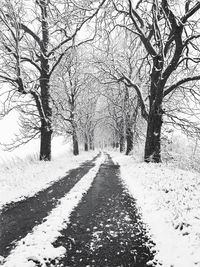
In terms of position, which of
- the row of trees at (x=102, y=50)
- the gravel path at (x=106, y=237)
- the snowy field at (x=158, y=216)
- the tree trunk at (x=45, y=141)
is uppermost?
the row of trees at (x=102, y=50)

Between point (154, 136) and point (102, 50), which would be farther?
point (154, 136)

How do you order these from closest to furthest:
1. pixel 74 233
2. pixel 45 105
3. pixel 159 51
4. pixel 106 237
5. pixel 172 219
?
pixel 106 237
pixel 74 233
pixel 172 219
pixel 159 51
pixel 45 105

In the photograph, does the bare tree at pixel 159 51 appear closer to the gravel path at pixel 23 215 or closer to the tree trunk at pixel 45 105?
the tree trunk at pixel 45 105

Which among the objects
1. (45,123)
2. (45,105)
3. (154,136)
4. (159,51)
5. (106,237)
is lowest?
(106,237)

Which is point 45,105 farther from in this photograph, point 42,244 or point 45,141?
point 42,244

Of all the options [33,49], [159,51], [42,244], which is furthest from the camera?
[33,49]

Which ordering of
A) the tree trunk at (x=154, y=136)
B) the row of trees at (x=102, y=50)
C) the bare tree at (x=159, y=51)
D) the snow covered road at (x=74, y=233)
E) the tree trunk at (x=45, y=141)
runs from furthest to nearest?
1. the tree trunk at (x=45, y=141)
2. the tree trunk at (x=154, y=136)
3. the bare tree at (x=159, y=51)
4. the row of trees at (x=102, y=50)
5. the snow covered road at (x=74, y=233)

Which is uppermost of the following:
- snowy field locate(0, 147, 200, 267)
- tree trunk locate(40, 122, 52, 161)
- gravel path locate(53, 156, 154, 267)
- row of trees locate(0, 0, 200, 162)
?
row of trees locate(0, 0, 200, 162)

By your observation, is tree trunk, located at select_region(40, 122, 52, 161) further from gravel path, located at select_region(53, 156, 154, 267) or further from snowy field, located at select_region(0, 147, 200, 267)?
gravel path, located at select_region(53, 156, 154, 267)

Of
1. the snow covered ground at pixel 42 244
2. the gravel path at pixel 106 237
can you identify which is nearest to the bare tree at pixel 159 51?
the gravel path at pixel 106 237

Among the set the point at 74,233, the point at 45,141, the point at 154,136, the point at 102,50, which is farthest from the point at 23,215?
the point at 45,141

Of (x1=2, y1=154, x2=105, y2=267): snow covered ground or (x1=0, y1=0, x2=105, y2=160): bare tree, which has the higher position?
(x1=0, y1=0, x2=105, y2=160): bare tree

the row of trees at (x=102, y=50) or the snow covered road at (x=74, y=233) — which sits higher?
the row of trees at (x=102, y=50)

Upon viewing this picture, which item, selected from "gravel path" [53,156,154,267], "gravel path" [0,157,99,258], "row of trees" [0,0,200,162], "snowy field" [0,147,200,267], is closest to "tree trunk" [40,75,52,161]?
"row of trees" [0,0,200,162]
